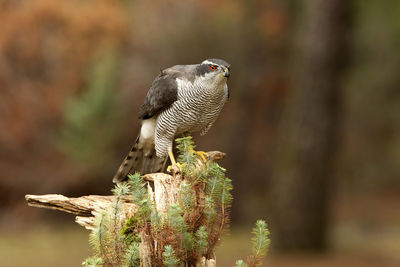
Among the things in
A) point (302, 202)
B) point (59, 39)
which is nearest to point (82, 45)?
point (59, 39)

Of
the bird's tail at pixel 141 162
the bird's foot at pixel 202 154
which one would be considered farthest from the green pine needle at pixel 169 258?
the bird's tail at pixel 141 162

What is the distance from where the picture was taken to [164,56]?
443 inches

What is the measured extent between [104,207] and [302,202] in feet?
21.0

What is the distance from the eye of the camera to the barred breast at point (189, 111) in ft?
12.3

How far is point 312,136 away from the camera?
9062 mm

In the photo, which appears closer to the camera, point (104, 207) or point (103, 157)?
point (104, 207)

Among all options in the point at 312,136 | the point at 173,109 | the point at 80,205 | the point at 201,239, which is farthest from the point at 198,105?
the point at 312,136

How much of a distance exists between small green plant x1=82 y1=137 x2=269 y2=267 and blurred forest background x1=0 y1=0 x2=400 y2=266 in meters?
5.61

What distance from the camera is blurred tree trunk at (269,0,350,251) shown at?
29.8ft

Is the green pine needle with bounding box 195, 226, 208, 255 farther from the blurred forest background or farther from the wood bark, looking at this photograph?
the blurred forest background

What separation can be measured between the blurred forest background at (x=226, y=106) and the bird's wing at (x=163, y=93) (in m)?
4.94

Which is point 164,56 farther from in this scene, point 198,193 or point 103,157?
point 198,193

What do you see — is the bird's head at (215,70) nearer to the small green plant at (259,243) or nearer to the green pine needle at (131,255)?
the small green plant at (259,243)

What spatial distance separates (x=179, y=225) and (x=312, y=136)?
6676 millimetres
